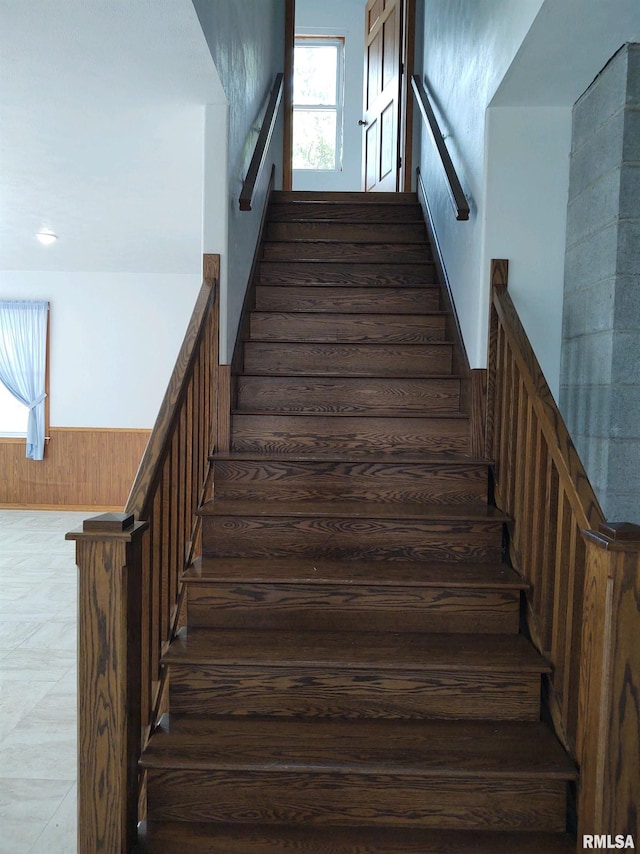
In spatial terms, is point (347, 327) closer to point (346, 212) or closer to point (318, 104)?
point (346, 212)

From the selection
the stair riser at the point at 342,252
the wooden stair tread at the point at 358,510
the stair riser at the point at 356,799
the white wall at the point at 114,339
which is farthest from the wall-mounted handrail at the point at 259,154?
the white wall at the point at 114,339

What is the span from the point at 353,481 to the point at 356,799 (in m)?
1.17

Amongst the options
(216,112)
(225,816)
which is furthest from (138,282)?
(225,816)

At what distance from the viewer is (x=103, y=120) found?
2.99 meters

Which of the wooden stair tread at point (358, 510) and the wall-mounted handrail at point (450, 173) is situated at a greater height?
the wall-mounted handrail at point (450, 173)

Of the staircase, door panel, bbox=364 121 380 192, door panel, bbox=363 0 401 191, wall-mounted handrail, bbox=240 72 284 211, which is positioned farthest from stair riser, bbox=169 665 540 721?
door panel, bbox=364 121 380 192

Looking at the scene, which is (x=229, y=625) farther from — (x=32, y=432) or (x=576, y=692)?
(x=32, y=432)

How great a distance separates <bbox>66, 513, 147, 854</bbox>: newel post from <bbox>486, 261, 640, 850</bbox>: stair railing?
1.13 m

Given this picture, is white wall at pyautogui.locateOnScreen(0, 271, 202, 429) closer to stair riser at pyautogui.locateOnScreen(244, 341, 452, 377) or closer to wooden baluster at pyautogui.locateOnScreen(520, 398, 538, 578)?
stair riser at pyautogui.locateOnScreen(244, 341, 452, 377)

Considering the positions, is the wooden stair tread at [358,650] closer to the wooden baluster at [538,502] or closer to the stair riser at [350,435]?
the wooden baluster at [538,502]

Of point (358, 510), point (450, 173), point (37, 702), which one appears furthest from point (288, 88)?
point (37, 702)

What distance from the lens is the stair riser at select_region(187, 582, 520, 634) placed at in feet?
7.26

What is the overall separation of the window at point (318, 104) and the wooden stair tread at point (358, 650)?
19.6 ft

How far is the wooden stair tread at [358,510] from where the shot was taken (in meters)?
2.41
